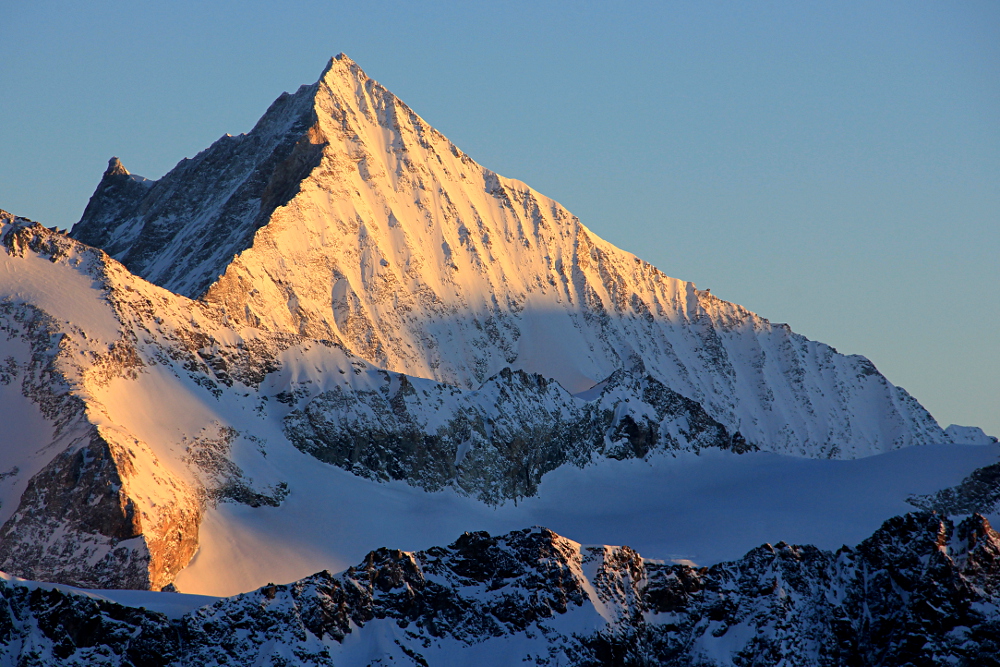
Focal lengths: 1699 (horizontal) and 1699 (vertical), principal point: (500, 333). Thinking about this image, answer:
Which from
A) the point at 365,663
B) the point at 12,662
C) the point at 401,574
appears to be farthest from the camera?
the point at 401,574

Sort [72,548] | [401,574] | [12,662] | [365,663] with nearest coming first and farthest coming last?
[12,662] → [365,663] → [401,574] → [72,548]

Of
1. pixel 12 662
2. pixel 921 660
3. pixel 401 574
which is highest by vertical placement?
pixel 921 660

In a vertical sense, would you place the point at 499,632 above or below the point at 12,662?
above

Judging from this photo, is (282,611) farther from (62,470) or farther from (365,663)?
(62,470)

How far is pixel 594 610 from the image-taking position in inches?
6447

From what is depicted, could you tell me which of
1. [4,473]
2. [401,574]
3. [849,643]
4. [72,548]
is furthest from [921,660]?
[4,473]

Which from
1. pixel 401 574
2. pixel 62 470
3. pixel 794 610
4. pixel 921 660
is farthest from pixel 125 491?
pixel 921 660

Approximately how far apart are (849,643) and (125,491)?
275 feet

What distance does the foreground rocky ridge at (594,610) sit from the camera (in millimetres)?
151125

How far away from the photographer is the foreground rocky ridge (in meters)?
151

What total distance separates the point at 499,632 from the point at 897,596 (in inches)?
1507

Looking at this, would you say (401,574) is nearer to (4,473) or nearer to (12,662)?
(12,662)

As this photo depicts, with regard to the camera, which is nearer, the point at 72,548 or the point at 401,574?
the point at 401,574

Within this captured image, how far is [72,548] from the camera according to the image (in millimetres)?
189625
